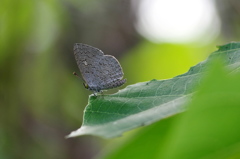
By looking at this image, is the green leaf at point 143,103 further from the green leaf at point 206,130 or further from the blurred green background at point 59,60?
the blurred green background at point 59,60

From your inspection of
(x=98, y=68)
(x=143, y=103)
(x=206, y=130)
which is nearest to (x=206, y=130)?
(x=206, y=130)

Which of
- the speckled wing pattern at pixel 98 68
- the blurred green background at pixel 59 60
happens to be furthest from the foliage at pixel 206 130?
the blurred green background at pixel 59 60

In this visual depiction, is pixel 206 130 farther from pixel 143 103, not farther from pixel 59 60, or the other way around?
pixel 59 60

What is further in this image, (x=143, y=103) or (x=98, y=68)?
(x=98, y=68)

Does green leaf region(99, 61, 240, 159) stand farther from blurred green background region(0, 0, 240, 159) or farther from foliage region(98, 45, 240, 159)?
blurred green background region(0, 0, 240, 159)

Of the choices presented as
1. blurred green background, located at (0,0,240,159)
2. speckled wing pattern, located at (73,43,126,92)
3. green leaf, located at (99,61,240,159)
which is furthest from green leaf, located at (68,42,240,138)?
blurred green background, located at (0,0,240,159)

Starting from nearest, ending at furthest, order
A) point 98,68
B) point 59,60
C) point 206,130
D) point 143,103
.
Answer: point 206,130
point 143,103
point 98,68
point 59,60

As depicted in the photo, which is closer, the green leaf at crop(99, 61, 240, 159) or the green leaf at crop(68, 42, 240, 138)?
the green leaf at crop(99, 61, 240, 159)

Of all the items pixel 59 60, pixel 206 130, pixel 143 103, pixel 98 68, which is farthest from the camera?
pixel 59 60
